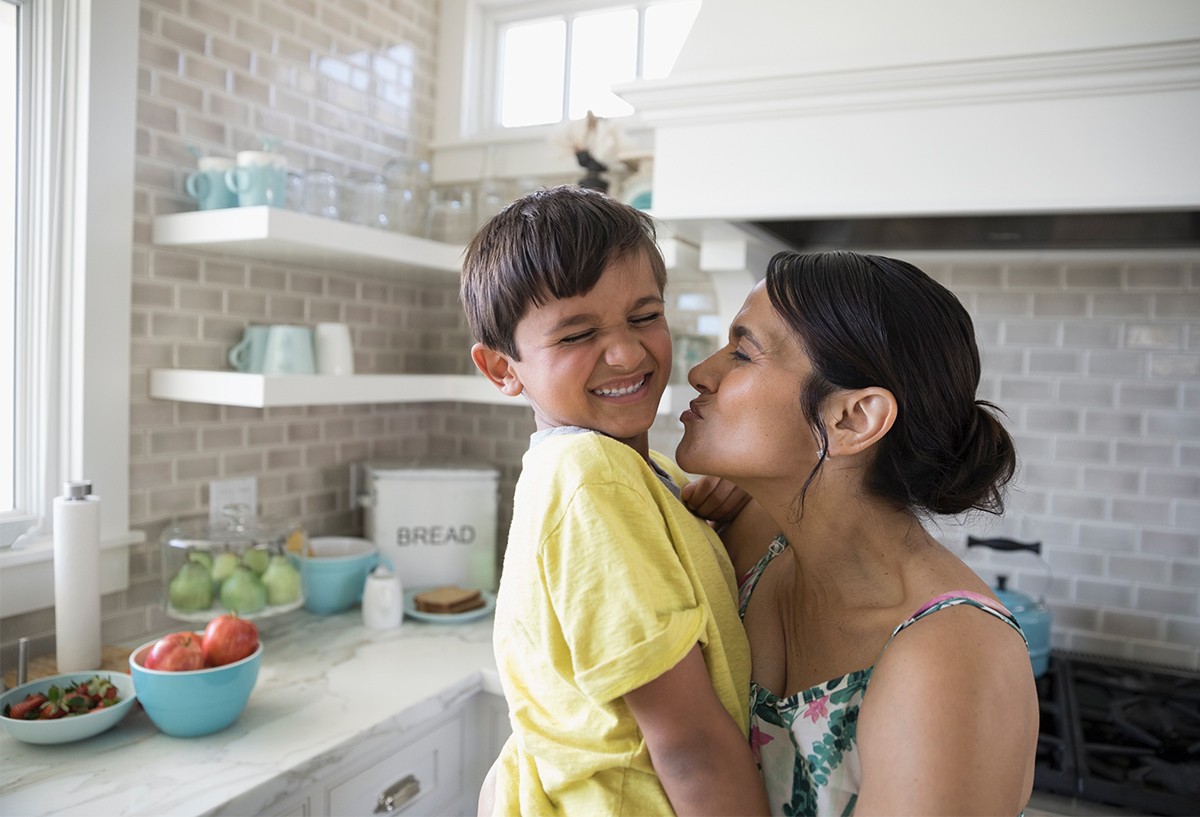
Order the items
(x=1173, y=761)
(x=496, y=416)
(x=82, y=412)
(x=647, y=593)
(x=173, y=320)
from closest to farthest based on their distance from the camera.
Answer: (x=647, y=593) → (x=1173, y=761) → (x=82, y=412) → (x=173, y=320) → (x=496, y=416)

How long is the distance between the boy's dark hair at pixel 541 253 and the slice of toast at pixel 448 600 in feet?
4.23

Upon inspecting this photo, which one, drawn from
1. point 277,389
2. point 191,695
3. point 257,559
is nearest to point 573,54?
point 277,389

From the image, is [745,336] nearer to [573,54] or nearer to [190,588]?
[190,588]

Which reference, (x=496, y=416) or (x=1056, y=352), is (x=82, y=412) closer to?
(x=496, y=416)

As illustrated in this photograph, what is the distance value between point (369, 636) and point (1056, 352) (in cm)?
182

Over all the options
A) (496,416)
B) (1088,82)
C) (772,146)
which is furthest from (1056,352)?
(496,416)

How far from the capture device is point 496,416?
2795 mm

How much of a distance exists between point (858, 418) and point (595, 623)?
377 millimetres

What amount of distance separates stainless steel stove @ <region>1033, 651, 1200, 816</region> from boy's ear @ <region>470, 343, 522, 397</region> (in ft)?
3.86

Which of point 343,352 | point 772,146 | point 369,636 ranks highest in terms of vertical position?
point 772,146

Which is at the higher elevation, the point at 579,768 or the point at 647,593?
the point at 647,593

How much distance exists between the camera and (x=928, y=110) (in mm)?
1513

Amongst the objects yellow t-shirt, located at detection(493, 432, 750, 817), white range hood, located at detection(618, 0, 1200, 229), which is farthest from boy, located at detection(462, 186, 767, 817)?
white range hood, located at detection(618, 0, 1200, 229)

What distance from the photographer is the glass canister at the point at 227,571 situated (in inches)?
75.2
